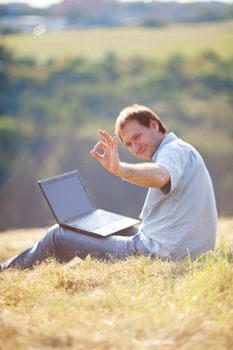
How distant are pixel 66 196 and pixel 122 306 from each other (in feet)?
5.31

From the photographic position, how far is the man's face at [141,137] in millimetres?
3570

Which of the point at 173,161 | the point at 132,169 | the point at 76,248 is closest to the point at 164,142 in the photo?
the point at 173,161

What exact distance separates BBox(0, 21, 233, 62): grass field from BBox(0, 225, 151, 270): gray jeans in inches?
618

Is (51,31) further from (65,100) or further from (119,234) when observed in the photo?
(119,234)

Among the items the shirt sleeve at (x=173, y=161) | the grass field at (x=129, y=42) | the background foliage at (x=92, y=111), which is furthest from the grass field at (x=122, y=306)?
the grass field at (x=129, y=42)

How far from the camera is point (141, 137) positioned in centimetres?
357

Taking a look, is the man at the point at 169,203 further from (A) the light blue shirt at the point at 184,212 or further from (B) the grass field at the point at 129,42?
(B) the grass field at the point at 129,42

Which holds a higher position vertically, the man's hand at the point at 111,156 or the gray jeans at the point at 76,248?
the man's hand at the point at 111,156

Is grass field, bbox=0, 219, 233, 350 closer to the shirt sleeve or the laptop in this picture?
the shirt sleeve

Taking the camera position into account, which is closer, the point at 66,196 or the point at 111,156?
the point at 111,156

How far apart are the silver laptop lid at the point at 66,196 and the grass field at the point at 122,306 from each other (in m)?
0.68

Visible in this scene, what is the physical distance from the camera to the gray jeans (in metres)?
3.68

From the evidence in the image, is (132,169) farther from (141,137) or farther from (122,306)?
(122,306)

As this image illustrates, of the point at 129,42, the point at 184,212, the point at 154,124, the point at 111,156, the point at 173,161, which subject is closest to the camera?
the point at 111,156
